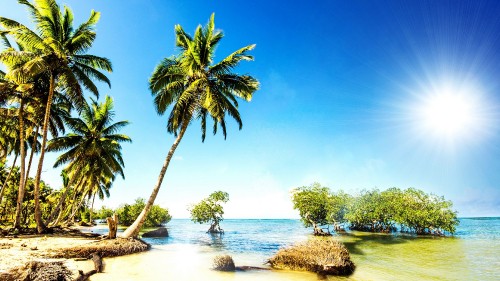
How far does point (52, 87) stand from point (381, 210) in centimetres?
3918

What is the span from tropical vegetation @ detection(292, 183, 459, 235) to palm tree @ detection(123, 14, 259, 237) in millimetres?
19727

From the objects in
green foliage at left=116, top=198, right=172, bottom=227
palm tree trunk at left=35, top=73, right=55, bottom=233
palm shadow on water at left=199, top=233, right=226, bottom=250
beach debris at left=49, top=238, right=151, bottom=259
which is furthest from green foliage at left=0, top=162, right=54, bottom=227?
beach debris at left=49, top=238, right=151, bottom=259

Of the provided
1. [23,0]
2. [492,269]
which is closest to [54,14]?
[23,0]

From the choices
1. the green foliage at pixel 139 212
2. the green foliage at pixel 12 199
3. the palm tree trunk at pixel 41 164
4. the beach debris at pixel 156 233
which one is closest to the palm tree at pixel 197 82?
the palm tree trunk at pixel 41 164

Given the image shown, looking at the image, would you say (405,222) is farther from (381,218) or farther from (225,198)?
(225,198)

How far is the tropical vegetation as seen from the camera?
103 feet

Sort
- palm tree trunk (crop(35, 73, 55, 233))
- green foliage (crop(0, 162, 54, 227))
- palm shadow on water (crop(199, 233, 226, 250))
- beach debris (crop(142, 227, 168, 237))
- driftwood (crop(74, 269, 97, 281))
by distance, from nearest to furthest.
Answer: driftwood (crop(74, 269, 97, 281)), palm tree trunk (crop(35, 73, 55, 233)), palm shadow on water (crop(199, 233, 226, 250)), green foliage (crop(0, 162, 54, 227)), beach debris (crop(142, 227, 168, 237))

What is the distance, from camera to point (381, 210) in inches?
1399

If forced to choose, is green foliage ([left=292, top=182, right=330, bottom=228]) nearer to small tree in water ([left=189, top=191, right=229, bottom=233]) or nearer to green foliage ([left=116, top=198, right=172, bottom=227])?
small tree in water ([left=189, top=191, right=229, bottom=233])

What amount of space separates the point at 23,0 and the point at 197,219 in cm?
3314

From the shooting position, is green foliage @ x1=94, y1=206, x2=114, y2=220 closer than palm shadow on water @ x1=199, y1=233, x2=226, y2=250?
No

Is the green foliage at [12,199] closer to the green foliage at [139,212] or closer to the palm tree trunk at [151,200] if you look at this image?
the green foliage at [139,212]

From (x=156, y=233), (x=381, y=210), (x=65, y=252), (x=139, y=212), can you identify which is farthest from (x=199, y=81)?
(x=139, y=212)

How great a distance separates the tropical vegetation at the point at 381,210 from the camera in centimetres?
3139
